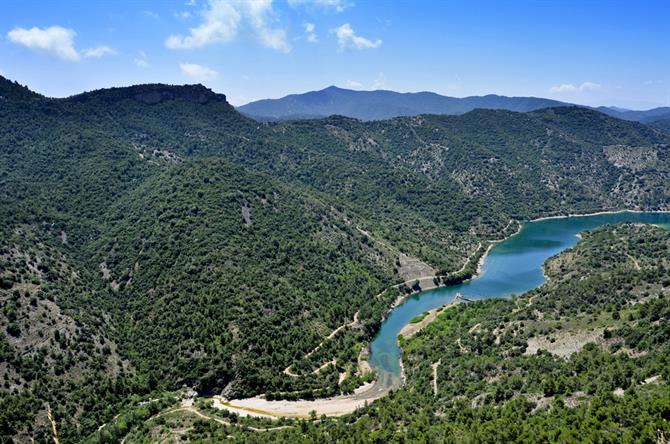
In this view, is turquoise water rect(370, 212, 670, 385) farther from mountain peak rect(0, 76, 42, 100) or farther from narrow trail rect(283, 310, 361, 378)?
mountain peak rect(0, 76, 42, 100)

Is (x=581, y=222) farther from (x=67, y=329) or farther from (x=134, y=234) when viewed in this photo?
(x=67, y=329)

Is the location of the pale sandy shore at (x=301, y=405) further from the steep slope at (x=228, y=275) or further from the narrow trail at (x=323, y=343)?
the narrow trail at (x=323, y=343)

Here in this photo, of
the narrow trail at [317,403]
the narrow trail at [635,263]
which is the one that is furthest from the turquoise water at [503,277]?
the narrow trail at [635,263]

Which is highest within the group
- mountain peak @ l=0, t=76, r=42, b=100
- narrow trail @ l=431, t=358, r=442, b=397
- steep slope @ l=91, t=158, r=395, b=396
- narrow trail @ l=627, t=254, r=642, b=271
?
mountain peak @ l=0, t=76, r=42, b=100

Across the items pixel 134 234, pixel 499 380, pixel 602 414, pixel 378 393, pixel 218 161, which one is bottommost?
pixel 378 393

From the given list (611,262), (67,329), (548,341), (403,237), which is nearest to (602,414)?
(548,341)

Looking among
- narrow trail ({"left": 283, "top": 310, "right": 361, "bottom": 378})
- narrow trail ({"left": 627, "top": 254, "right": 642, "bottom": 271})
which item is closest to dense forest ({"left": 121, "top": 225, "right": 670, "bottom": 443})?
narrow trail ({"left": 283, "top": 310, "right": 361, "bottom": 378})

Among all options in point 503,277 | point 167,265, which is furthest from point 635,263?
point 167,265
